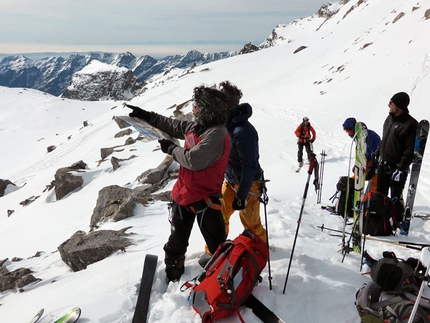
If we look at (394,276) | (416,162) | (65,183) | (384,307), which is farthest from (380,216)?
(65,183)

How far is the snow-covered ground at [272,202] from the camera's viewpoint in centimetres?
374

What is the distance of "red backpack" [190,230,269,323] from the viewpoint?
3207mm

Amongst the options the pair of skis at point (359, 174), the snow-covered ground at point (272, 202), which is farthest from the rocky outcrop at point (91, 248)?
the pair of skis at point (359, 174)

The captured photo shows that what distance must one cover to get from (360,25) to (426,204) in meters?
50.1

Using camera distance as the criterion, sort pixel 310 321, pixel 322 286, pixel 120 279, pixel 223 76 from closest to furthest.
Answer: pixel 310 321, pixel 322 286, pixel 120 279, pixel 223 76

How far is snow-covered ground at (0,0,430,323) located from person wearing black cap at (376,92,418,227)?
0.89 metres

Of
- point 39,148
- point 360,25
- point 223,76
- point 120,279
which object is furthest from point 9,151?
point 360,25

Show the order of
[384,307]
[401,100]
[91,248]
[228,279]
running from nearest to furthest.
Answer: [384,307] < [228,279] < [401,100] < [91,248]

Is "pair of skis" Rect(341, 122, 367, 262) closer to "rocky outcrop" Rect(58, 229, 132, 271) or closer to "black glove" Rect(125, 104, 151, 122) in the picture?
"black glove" Rect(125, 104, 151, 122)

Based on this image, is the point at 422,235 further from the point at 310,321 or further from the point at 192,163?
Answer: the point at 192,163

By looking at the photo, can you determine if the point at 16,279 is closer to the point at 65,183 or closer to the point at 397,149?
the point at 397,149

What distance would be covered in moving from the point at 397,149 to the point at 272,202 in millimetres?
2854

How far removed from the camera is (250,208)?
4305mm

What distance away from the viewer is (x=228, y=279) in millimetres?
3246
